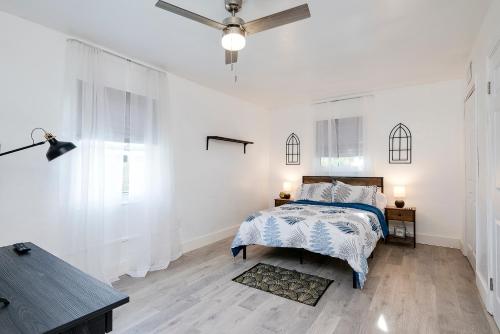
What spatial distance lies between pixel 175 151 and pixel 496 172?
341 cm

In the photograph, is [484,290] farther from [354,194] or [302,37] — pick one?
[302,37]

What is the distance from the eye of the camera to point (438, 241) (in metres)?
4.08

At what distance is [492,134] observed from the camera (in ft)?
6.70

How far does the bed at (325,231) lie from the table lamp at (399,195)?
474 millimetres

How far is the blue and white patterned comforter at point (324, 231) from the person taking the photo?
2755mm

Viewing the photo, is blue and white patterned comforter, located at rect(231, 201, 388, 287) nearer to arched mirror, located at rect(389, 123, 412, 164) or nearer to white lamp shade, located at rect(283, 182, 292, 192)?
arched mirror, located at rect(389, 123, 412, 164)

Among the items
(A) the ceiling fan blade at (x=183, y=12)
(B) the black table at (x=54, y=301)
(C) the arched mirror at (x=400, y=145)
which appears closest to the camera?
(B) the black table at (x=54, y=301)

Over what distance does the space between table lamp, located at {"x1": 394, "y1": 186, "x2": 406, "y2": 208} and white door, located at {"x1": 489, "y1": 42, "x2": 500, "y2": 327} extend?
2.09 metres

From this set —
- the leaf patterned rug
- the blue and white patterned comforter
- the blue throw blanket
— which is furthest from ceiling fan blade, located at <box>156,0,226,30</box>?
the blue throw blanket

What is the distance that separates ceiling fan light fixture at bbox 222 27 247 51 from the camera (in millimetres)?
1924

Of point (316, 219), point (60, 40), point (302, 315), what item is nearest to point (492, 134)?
point (316, 219)

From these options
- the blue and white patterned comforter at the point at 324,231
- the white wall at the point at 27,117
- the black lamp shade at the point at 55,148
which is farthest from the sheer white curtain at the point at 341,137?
the black lamp shade at the point at 55,148

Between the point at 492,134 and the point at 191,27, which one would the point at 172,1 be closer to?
the point at 191,27

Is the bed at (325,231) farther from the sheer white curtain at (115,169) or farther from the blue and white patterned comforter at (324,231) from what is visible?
the sheer white curtain at (115,169)
